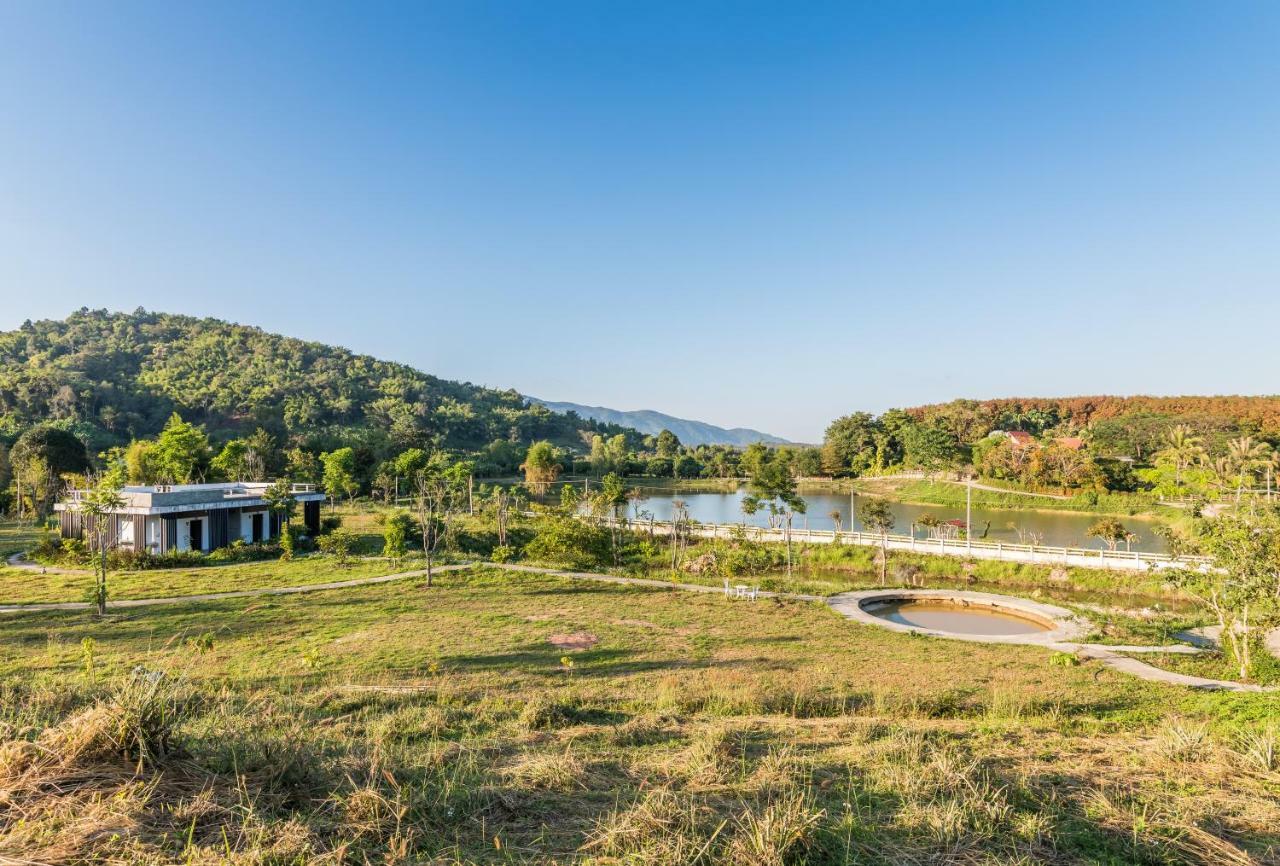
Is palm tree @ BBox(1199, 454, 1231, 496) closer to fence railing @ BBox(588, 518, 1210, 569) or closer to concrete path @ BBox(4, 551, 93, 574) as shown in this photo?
fence railing @ BBox(588, 518, 1210, 569)

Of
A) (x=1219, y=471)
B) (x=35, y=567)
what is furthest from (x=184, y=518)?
(x=1219, y=471)

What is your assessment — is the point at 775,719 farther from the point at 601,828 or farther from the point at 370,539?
the point at 370,539

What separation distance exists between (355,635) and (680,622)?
6968 mm

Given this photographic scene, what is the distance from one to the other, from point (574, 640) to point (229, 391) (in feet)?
247

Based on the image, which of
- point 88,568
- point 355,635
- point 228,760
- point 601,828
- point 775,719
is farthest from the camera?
point 88,568

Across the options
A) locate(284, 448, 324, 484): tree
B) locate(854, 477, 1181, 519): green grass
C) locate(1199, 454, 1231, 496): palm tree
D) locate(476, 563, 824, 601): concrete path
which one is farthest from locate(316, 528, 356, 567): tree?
locate(854, 477, 1181, 519): green grass

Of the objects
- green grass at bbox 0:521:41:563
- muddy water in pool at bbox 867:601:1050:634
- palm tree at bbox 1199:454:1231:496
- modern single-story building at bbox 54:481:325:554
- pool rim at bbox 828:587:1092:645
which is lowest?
muddy water in pool at bbox 867:601:1050:634

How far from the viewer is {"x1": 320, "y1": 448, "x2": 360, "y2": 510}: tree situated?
38.7 meters

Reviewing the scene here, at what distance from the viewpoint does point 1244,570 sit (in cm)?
1048

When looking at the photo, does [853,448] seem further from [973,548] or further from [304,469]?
[304,469]

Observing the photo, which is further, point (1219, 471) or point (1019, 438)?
point (1019, 438)

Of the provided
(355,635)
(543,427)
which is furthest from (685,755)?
(543,427)

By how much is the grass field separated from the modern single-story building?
14.1 metres

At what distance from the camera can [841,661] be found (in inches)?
440
